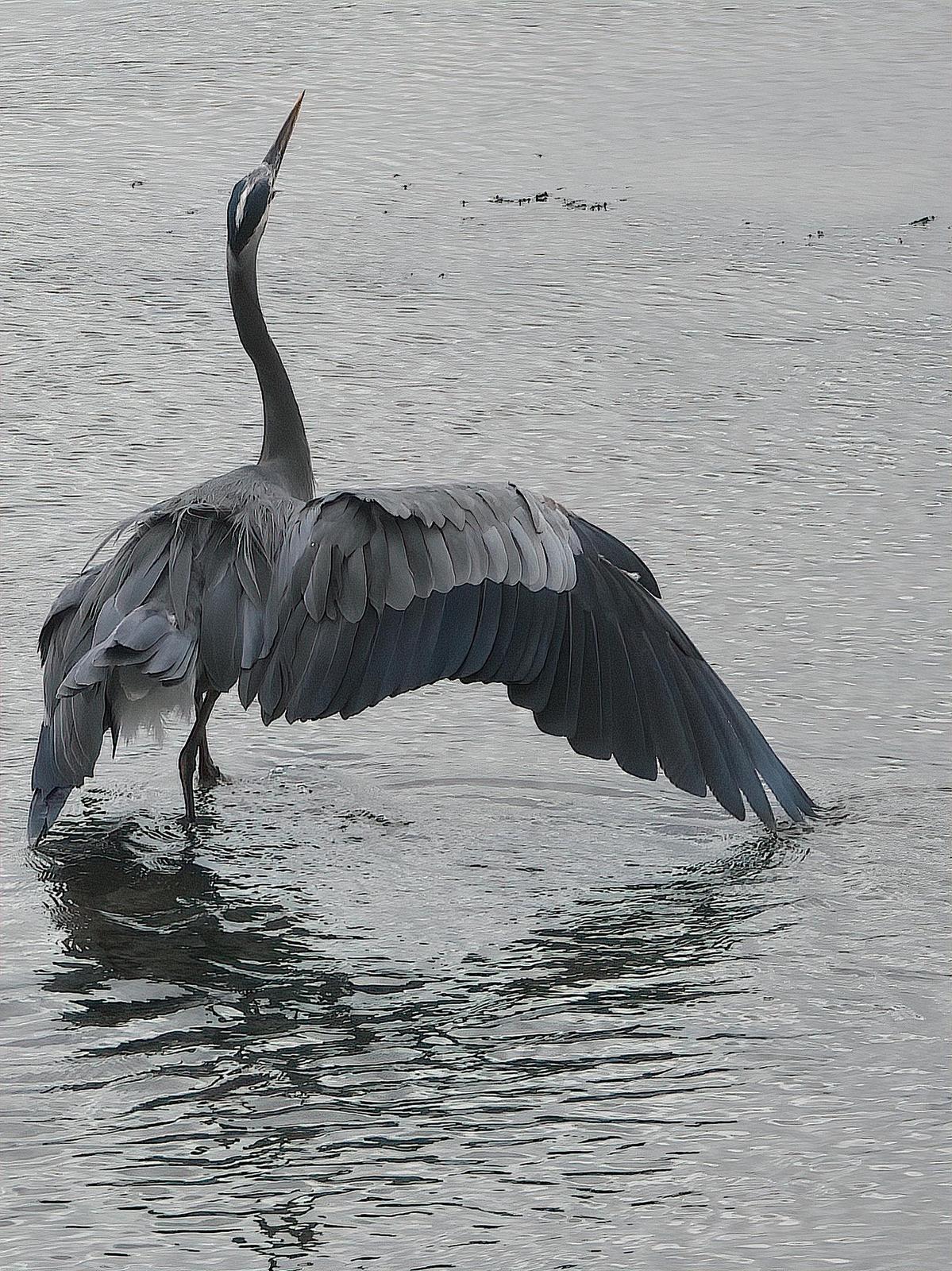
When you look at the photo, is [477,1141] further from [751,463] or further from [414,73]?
[414,73]

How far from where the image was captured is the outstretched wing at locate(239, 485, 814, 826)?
4.67 m

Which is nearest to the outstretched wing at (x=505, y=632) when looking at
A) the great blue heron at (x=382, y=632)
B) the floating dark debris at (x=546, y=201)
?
the great blue heron at (x=382, y=632)

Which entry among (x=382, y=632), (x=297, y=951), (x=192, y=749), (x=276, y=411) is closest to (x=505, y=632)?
(x=382, y=632)

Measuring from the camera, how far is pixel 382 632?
15.4ft

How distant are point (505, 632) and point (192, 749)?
0.77 m

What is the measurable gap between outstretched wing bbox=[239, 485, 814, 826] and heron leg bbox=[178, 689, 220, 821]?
0.77ft

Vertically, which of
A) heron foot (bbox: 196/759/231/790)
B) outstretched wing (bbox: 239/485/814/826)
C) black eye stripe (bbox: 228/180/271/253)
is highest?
black eye stripe (bbox: 228/180/271/253)

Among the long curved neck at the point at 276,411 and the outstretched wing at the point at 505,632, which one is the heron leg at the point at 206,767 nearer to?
the outstretched wing at the point at 505,632

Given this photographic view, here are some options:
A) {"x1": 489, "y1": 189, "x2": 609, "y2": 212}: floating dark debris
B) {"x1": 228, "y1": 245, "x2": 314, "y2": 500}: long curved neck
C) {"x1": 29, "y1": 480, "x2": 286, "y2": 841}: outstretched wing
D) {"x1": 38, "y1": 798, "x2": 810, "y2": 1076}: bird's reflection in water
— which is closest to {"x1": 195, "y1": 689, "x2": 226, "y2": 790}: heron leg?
{"x1": 29, "y1": 480, "x2": 286, "y2": 841}: outstretched wing

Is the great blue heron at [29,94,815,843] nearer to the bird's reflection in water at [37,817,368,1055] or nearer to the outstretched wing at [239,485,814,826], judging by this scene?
the outstretched wing at [239,485,814,826]

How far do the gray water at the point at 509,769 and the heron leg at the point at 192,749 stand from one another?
0.09 meters

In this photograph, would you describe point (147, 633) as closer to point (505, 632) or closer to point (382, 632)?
point (382, 632)

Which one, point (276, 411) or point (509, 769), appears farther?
point (276, 411)

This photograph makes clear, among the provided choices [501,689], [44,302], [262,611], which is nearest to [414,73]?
[44,302]
